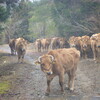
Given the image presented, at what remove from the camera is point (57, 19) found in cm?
3209

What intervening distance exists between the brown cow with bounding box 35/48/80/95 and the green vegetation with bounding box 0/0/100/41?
5394 mm

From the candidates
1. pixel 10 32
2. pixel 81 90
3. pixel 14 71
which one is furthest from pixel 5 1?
pixel 10 32

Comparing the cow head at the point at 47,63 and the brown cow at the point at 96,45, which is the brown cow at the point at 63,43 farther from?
the cow head at the point at 47,63

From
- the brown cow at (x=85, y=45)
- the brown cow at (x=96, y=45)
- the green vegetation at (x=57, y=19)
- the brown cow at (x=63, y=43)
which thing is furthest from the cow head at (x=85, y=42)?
the brown cow at (x=63, y=43)

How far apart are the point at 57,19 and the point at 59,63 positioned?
23163 mm

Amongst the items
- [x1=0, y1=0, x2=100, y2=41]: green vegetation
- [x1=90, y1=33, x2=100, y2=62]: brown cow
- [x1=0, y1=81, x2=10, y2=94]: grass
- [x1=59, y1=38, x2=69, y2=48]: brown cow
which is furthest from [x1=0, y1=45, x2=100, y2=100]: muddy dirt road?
[x1=59, y1=38, x2=69, y2=48]: brown cow

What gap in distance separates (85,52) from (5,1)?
7881 millimetres

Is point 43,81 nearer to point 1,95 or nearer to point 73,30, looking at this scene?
point 1,95

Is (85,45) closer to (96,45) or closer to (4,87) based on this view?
(96,45)

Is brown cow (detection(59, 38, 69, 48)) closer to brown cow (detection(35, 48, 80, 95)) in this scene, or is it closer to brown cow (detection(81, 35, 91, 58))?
brown cow (detection(81, 35, 91, 58))

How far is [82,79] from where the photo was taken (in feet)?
39.2

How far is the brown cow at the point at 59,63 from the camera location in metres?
8.76

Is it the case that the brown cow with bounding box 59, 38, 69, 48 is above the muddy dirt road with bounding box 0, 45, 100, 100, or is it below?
above

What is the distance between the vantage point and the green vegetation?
23719 millimetres
